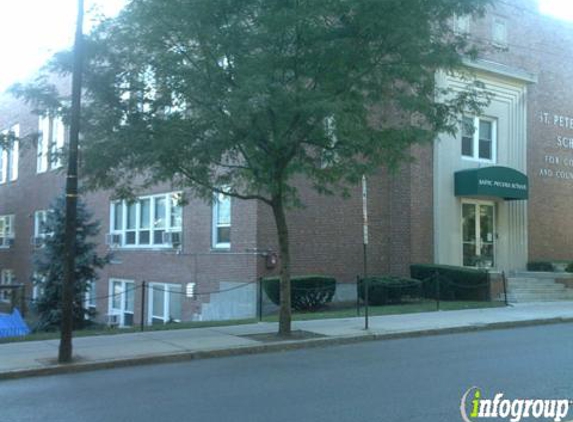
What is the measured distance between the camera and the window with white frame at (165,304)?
2216cm

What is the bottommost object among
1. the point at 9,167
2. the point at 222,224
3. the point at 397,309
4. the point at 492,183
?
the point at 397,309

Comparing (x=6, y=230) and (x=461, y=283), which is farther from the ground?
(x=6, y=230)

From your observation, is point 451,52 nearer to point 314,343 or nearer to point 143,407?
point 314,343

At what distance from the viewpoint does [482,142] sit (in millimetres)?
24234

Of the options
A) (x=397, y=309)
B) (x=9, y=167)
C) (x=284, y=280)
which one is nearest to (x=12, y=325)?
(x=284, y=280)

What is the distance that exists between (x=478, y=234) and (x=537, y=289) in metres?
3.04

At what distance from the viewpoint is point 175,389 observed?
8594mm

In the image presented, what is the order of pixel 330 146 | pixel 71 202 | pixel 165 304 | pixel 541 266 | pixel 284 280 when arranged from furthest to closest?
pixel 541 266, pixel 165 304, pixel 284 280, pixel 330 146, pixel 71 202

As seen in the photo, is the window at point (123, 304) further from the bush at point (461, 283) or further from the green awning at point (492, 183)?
the green awning at point (492, 183)

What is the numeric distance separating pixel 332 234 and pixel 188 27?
11221mm

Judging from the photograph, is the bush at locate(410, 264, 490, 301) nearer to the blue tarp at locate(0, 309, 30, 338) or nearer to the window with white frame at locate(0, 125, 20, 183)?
the blue tarp at locate(0, 309, 30, 338)

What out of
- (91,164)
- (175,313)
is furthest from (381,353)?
(175,313)

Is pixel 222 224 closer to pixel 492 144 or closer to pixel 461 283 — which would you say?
pixel 461 283

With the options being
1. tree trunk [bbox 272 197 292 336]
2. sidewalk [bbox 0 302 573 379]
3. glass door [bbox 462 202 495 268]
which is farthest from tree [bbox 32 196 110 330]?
glass door [bbox 462 202 495 268]
